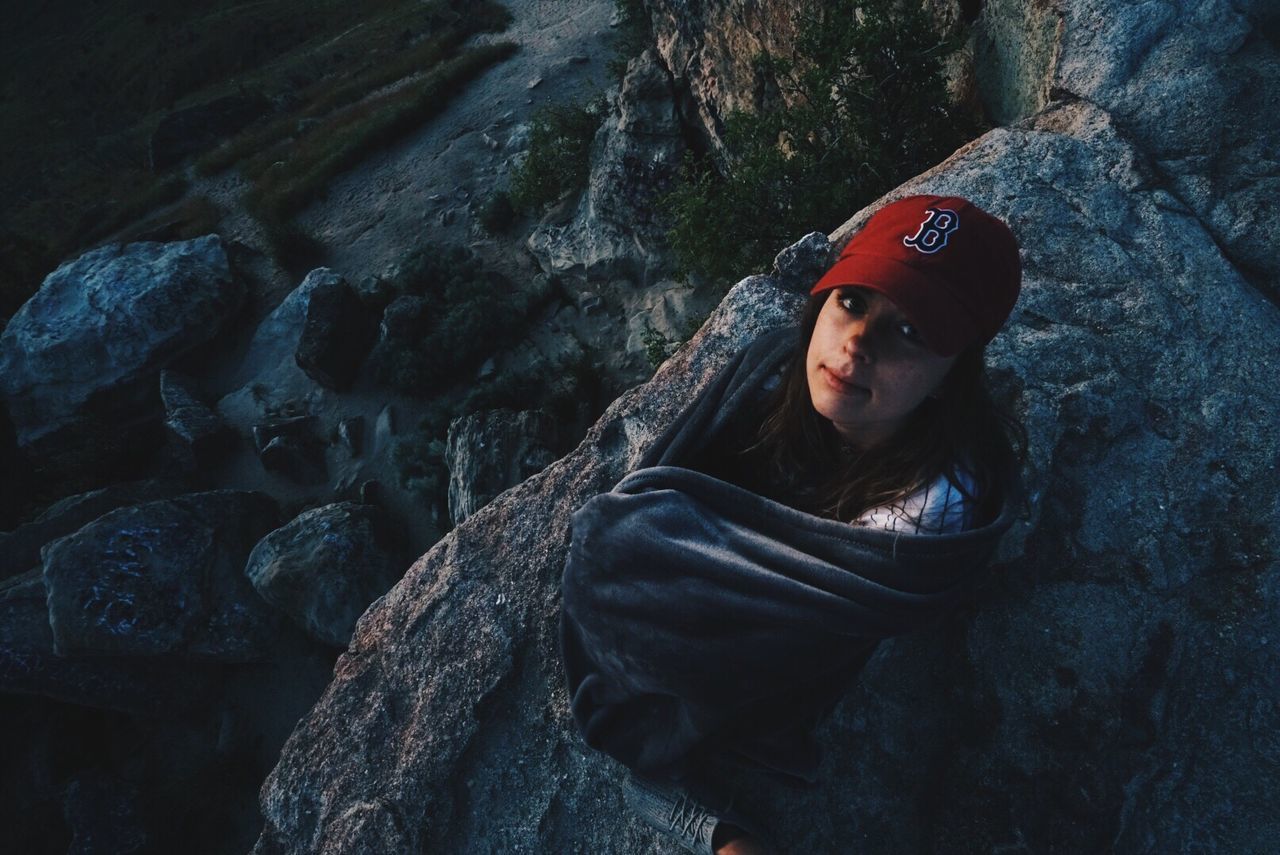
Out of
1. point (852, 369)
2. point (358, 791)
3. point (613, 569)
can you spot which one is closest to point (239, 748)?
point (358, 791)

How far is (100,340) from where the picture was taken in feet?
34.5

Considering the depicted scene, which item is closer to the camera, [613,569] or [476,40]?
[613,569]

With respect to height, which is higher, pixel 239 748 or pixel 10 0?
pixel 10 0

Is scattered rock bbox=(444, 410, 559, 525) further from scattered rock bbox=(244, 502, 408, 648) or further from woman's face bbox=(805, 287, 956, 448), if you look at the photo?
woman's face bbox=(805, 287, 956, 448)

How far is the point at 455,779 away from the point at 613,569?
1.44 meters

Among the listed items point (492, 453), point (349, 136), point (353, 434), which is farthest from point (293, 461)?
point (349, 136)

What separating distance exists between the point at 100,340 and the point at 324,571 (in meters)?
7.12

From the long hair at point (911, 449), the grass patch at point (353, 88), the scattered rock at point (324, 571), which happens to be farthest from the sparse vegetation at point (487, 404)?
the grass patch at point (353, 88)

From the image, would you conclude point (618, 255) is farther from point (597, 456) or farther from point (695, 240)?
point (597, 456)

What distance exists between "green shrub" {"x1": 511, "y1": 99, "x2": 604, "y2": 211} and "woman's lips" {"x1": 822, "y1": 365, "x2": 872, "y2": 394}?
9388mm

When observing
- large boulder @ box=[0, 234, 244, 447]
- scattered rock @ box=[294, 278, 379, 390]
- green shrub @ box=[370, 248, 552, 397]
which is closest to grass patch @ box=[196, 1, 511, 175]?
large boulder @ box=[0, 234, 244, 447]

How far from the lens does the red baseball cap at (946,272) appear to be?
162 centimetres

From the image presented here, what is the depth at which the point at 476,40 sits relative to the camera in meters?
19.9

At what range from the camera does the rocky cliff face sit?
255 cm
